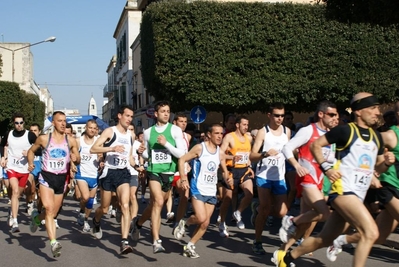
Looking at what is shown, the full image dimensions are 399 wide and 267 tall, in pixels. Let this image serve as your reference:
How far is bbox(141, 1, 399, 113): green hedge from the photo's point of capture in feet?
84.9

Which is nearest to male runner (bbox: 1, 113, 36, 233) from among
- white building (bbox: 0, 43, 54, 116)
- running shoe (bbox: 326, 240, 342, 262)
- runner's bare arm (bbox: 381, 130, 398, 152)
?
running shoe (bbox: 326, 240, 342, 262)

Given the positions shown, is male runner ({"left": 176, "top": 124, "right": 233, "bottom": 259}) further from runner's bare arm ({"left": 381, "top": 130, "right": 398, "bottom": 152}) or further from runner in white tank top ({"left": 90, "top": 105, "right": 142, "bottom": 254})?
runner's bare arm ({"left": 381, "top": 130, "right": 398, "bottom": 152})

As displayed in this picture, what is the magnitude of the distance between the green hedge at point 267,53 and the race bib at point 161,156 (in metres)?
16.9

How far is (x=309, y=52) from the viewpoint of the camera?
85.0 ft

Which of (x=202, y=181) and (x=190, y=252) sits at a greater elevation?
(x=202, y=181)

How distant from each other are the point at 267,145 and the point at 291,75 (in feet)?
57.1

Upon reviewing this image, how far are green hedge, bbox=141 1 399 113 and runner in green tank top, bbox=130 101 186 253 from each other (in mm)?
16771

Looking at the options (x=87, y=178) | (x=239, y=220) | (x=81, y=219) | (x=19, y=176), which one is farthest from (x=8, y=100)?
(x=239, y=220)

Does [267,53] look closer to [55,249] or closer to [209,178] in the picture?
[209,178]

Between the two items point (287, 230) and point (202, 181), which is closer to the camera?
point (287, 230)

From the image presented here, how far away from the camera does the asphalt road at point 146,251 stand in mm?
8508

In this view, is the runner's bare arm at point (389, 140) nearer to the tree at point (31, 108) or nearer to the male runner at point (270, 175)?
the male runner at point (270, 175)

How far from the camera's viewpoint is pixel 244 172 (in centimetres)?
1166

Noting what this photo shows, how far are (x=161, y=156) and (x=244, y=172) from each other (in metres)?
2.64
